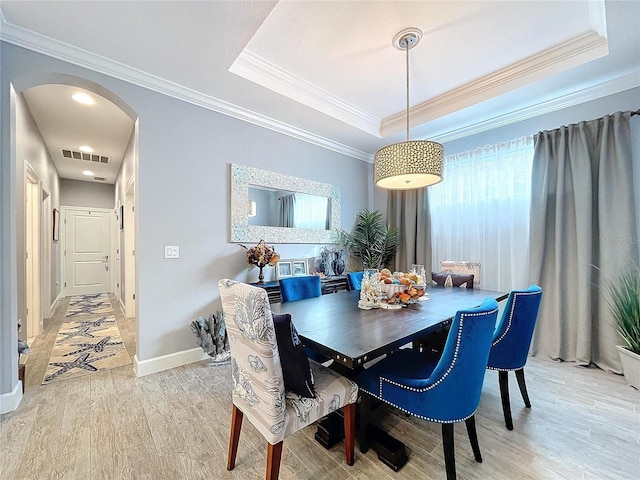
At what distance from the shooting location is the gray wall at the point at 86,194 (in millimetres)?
6133

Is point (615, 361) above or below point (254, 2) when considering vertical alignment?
below

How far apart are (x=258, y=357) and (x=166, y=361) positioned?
1.98 m

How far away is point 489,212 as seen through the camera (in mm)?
3406

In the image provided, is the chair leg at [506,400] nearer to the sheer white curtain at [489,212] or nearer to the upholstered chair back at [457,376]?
the upholstered chair back at [457,376]

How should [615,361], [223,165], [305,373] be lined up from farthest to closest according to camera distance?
[223,165]
[615,361]
[305,373]

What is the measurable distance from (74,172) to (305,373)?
702cm

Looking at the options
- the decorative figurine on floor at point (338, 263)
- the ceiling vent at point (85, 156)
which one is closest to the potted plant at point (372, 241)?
the decorative figurine on floor at point (338, 263)

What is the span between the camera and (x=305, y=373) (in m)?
1.24

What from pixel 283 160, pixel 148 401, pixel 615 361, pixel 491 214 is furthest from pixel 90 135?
pixel 615 361

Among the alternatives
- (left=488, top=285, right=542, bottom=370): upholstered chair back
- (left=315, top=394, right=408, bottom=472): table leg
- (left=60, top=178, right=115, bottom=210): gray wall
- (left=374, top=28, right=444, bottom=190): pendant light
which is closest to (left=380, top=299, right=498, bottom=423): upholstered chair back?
(left=315, top=394, right=408, bottom=472): table leg

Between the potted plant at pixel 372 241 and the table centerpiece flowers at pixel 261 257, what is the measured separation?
4.63 feet

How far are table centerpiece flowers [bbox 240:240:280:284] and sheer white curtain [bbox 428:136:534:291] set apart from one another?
2.36m

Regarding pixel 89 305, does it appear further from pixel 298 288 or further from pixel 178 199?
pixel 298 288

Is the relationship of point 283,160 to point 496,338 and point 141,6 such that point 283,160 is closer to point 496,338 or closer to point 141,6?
point 141,6
